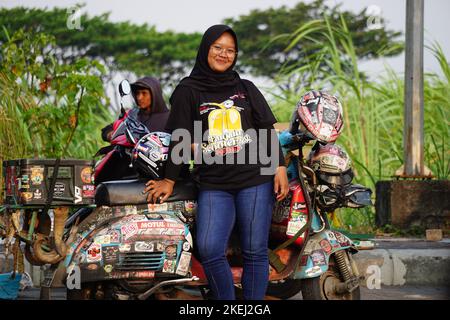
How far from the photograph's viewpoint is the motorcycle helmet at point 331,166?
520cm

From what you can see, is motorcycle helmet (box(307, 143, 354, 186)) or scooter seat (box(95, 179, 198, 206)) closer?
scooter seat (box(95, 179, 198, 206))

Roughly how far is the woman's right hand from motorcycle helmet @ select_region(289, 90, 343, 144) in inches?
31.7

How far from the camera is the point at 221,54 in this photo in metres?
4.92

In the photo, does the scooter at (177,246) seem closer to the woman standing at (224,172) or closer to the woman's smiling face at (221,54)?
the woman standing at (224,172)

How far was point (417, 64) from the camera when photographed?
847 centimetres

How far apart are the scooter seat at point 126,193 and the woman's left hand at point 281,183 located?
17.2 inches

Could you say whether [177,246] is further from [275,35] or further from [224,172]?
[275,35]

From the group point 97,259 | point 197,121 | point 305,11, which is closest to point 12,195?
point 97,259

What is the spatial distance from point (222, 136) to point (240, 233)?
520 mm

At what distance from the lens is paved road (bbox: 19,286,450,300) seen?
6.46 meters

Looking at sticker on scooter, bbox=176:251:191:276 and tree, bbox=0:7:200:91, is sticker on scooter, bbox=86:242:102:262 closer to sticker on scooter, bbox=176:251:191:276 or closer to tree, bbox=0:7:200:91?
sticker on scooter, bbox=176:251:191:276

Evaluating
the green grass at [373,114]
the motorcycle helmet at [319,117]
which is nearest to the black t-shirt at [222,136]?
the motorcycle helmet at [319,117]
